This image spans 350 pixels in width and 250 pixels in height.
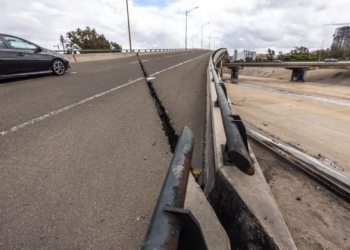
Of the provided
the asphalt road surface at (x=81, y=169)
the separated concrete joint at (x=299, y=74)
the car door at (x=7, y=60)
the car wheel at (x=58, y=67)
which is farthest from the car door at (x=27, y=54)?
the separated concrete joint at (x=299, y=74)

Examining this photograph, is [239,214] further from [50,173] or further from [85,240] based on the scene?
[50,173]

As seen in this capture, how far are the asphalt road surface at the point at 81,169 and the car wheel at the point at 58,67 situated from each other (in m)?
3.97

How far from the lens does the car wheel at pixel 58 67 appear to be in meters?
8.80

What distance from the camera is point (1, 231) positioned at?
172 centimetres

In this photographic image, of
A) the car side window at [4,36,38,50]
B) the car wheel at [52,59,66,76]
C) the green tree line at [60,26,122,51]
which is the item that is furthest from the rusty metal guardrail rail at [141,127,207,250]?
the green tree line at [60,26,122,51]

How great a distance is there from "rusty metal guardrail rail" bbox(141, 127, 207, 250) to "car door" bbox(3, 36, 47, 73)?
28.4 ft

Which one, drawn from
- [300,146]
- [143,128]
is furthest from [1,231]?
[300,146]

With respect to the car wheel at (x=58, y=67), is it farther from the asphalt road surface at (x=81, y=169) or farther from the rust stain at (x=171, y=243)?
the rust stain at (x=171, y=243)

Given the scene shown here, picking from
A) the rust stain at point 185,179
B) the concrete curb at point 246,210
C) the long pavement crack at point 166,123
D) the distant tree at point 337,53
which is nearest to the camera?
the rust stain at point 185,179

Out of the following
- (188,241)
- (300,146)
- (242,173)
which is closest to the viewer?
(188,241)

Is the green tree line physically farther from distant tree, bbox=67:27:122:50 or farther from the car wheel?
the car wheel

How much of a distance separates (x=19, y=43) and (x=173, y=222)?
9.34 metres

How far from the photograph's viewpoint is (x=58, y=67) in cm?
901

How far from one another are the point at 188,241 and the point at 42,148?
9.42ft
